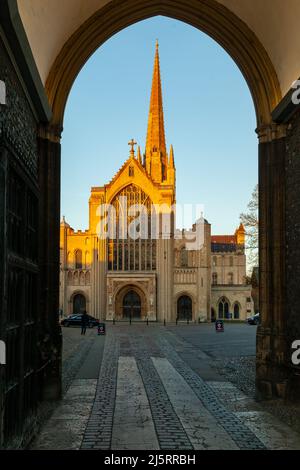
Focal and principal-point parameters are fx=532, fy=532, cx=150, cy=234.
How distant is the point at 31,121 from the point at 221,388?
21.8 feet

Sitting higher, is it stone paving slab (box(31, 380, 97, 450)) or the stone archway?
the stone archway

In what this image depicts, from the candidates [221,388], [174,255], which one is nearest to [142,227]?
[174,255]

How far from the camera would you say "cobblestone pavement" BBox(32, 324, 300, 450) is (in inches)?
271

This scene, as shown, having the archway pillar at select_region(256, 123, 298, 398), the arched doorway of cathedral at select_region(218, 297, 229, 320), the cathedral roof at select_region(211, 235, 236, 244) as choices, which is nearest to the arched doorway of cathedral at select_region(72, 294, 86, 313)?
the arched doorway of cathedral at select_region(218, 297, 229, 320)

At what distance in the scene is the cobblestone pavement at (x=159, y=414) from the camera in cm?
688

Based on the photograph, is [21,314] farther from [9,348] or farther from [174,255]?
[174,255]

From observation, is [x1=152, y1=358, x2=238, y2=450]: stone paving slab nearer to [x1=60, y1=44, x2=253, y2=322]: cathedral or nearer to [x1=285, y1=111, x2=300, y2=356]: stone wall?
[x1=285, y1=111, x2=300, y2=356]: stone wall

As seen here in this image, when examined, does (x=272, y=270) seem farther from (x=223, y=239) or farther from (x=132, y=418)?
(x=223, y=239)

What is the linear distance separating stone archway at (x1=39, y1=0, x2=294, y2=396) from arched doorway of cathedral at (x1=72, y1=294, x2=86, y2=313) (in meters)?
42.1

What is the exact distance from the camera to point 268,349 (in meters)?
10.1

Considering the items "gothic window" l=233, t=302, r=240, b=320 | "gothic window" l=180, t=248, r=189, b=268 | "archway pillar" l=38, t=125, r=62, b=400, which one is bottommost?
"gothic window" l=233, t=302, r=240, b=320

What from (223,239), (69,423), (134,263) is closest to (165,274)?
(134,263)

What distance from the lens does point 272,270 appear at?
33.0 ft

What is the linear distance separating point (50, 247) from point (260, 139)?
15.2 feet
